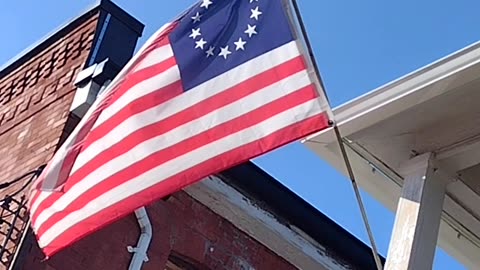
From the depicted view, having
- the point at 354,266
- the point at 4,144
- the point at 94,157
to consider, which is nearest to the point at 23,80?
the point at 4,144

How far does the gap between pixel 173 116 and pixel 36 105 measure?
17.8 ft

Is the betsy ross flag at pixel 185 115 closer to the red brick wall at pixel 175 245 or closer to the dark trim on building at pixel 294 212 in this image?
the red brick wall at pixel 175 245

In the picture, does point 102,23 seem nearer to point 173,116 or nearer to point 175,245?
point 175,245

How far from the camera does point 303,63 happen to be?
15.3 ft

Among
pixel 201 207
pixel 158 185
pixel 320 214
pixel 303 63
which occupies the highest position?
pixel 320 214

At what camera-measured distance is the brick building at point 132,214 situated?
882cm

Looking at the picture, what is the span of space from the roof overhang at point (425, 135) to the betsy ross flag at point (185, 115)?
0.42m

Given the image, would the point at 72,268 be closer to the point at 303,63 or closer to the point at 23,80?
the point at 23,80

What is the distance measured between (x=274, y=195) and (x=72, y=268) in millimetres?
2907

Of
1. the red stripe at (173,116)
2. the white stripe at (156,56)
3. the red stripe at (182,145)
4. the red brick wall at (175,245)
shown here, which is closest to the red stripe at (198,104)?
the red stripe at (173,116)

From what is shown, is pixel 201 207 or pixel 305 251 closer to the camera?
pixel 201 207

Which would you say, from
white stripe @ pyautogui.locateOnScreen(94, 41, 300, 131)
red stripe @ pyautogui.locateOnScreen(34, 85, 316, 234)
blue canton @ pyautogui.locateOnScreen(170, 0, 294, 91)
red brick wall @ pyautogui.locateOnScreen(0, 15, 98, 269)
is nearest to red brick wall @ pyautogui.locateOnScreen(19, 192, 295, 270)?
red brick wall @ pyautogui.locateOnScreen(0, 15, 98, 269)

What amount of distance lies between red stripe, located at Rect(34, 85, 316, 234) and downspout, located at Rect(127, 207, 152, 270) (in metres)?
3.66

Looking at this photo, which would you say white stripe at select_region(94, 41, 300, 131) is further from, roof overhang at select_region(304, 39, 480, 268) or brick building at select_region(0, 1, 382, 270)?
brick building at select_region(0, 1, 382, 270)
